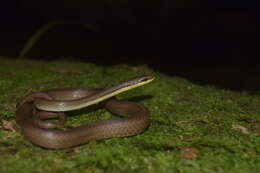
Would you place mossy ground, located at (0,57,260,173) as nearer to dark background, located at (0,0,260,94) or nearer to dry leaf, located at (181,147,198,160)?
dry leaf, located at (181,147,198,160)

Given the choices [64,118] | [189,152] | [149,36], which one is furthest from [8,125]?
[149,36]

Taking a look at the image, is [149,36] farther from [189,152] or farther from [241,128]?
[189,152]

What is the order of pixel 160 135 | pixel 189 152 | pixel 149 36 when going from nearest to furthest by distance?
pixel 189 152 < pixel 160 135 < pixel 149 36

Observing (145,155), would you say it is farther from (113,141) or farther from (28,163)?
(28,163)

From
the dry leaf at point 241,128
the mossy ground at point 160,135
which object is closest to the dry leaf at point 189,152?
the mossy ground at point 160,135

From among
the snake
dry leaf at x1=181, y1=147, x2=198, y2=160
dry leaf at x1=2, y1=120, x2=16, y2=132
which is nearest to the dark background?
the snake

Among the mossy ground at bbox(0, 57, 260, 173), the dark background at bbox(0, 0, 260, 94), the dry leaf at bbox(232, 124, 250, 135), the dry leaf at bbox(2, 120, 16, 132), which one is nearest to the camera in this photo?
the mossy ground at bbox(0, 57, 260, 173)

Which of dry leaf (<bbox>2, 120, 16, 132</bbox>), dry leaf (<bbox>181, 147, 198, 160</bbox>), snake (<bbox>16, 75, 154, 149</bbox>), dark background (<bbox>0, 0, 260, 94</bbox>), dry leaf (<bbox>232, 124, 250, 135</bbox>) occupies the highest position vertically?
dark background (<bbox>0, 0, 260, 94</bbox>)
